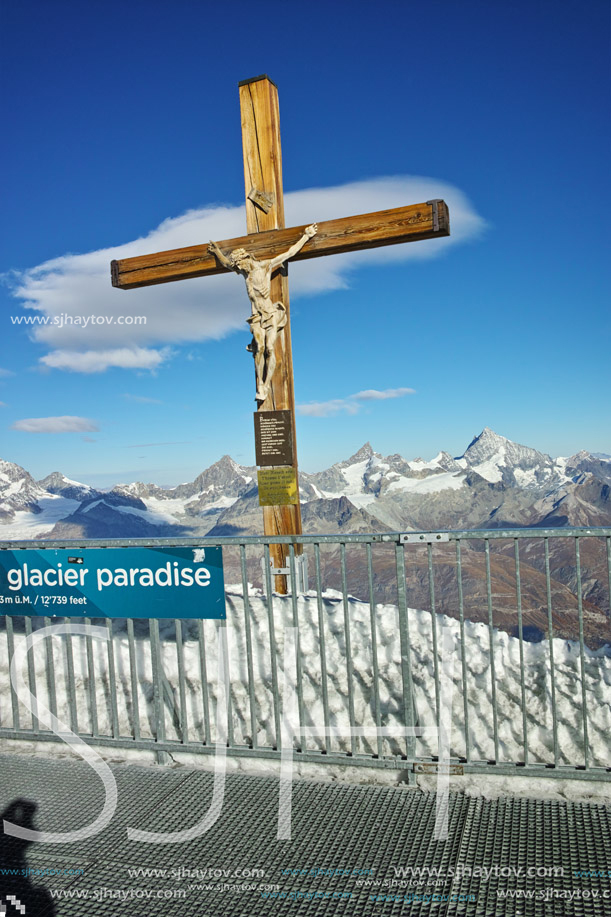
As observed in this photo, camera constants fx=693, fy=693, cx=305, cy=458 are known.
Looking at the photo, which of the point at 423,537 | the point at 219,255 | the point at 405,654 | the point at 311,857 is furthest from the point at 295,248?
the point at 311,857

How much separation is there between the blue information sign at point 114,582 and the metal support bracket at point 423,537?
1.13m

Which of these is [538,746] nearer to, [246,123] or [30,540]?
[30,540]

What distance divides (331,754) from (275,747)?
14.5 inches

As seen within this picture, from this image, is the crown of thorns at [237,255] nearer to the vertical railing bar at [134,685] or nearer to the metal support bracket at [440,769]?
the vertical railing bar at [134,685]

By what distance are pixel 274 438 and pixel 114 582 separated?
2.72 meters

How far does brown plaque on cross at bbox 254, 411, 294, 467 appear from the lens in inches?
267

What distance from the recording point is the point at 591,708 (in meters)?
4.38

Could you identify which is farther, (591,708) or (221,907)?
(591,708)

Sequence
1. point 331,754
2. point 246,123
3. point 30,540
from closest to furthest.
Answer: point 331,754 < point 30,540 < point 246,123

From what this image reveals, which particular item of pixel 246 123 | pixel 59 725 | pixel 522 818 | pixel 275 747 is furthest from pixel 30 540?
pixel 246 123

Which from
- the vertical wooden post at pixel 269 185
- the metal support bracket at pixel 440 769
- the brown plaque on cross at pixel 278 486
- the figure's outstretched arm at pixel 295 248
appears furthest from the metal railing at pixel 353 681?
the figure's outstretched arm at pixel 295 248

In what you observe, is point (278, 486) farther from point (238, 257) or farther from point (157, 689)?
point (157, 689)

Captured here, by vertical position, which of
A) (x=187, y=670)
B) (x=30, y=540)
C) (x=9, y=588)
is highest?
(x=30, y=540)

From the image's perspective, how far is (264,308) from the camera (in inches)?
267
